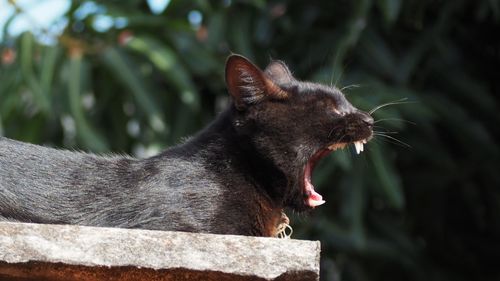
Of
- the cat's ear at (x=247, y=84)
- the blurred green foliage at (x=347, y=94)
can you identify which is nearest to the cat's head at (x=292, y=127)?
the cat's ear at (x=247, y=84)

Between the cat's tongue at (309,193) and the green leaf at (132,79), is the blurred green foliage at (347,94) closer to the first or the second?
the green leaf at (132,79)

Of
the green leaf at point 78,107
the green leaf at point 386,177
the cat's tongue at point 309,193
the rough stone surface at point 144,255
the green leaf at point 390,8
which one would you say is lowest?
the green leaf at point 386,177

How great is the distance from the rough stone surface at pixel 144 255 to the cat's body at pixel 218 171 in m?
0.44

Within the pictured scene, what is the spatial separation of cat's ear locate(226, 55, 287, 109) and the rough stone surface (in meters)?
0.72

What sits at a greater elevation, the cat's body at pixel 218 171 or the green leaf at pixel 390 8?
the cat's body at pixel 218 171

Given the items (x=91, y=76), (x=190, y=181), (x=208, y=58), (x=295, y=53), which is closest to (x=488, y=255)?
(x=295, y=53)

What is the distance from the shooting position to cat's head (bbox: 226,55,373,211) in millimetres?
2877

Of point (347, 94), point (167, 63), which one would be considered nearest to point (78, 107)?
point (167, 63)

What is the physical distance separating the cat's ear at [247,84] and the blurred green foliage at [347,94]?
2215mm

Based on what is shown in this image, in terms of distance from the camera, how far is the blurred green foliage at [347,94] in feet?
18.0

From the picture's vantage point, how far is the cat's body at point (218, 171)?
8.73 ft

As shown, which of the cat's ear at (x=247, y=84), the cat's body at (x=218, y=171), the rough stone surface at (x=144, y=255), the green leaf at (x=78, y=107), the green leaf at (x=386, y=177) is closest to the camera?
the rough stone surface at (x=144, y=255)

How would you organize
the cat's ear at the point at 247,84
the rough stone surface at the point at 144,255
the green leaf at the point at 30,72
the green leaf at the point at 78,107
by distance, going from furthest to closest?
1. the green leaf at the point at 78,107
2. the green leaf at the point at 30,72
3. the cat's ear at the point at 247,84
4. the rough stone surface at the point at 144,255

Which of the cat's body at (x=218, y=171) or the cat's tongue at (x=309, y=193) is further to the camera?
the cat's tongue at (x=309, y=193)
